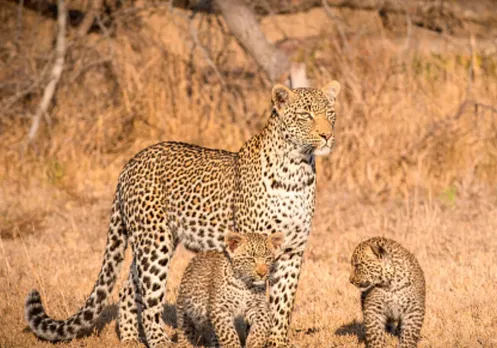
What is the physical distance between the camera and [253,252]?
7.19 meters

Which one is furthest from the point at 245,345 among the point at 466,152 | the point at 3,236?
the point at 466,152

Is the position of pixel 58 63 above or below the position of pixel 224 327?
above

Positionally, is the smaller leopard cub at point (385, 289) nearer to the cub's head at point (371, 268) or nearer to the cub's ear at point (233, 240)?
the cub's head at point (371, 268)

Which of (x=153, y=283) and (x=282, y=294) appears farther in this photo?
(x=153, y=283)

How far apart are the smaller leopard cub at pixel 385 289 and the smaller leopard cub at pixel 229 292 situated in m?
0.75

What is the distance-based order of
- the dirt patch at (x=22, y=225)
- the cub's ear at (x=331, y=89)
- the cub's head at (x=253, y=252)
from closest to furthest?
the cub's head at (x=253, y=252) < the cub's ear at (x=331, y=89) < the dirt patch at (x=22, y=225)

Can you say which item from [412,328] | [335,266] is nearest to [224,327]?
[412,328]

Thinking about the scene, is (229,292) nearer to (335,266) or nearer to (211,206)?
(211,206)

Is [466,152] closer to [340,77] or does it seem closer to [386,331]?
[340,77]

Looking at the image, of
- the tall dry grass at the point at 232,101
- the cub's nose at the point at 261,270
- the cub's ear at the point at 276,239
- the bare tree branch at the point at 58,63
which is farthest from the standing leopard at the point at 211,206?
the bare tree branch at the point at 58,63

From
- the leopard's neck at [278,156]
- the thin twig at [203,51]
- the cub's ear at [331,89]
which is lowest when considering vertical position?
the leopard's neck at [278,156]

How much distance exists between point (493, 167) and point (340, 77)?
2.59 meters

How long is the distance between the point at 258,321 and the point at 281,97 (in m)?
1.78

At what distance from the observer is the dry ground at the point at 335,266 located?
8.18m
